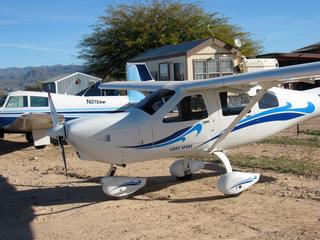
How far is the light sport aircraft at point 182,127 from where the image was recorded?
8.17 meters

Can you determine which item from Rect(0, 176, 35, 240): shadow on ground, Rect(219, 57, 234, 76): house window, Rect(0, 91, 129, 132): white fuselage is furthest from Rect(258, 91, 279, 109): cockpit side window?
Rect(219, 57, 234, 76): house window

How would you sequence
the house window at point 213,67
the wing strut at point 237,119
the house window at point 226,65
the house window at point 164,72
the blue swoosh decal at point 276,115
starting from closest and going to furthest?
1. the wing strut at point 237,119
2. the blue swoosh decal at point 276,115
3. the house window at point 213,67
4. the house window at point 226,65
5. the house window at point 164,72

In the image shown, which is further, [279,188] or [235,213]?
[279,188]

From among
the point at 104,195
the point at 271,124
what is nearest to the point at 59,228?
Result: the point at 104,195

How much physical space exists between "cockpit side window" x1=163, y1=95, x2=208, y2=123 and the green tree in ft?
106

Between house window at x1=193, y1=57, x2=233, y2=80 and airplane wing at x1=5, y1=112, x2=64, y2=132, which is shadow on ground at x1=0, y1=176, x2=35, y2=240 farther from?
house window at x1=193, y1=57, x2=233, y2=80

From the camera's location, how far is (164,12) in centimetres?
4297

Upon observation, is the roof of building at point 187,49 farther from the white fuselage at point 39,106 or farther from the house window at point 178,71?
the white fuselage at point 39,106

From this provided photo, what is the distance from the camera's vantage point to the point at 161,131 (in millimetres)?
8438

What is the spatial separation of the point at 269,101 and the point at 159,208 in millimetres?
3210

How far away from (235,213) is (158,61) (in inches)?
989

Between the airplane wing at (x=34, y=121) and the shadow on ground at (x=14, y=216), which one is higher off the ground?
the airplane wing at (x=34, y=121)

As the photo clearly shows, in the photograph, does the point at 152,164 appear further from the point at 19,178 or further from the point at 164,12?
the point at 164,12

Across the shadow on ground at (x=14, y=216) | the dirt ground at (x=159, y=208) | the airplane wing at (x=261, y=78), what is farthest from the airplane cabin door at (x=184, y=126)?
the shadow on ground at (x=14, y=216)
